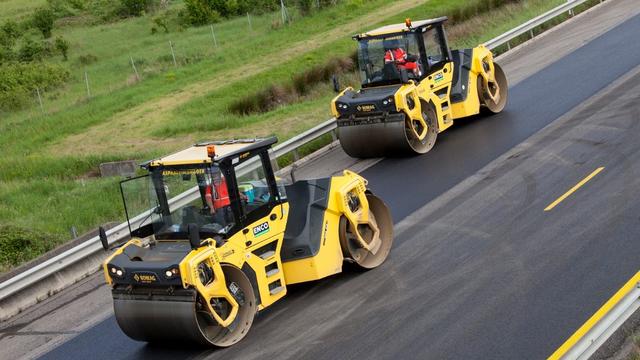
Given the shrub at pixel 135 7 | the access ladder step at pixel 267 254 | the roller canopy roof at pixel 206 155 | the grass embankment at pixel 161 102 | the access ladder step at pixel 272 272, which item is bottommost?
the grass embankment at pixel 161 102

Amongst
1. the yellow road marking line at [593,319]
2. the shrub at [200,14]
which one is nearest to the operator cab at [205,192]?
the yellow road marking line at [593,319]

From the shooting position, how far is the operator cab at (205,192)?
11.4 m

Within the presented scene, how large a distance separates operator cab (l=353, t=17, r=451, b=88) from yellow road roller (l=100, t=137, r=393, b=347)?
6286 mm

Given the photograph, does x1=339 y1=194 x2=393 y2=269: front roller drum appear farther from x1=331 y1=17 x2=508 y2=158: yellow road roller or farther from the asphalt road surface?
x1=331 y1=17 x2=508 y2=158: yellow road roller

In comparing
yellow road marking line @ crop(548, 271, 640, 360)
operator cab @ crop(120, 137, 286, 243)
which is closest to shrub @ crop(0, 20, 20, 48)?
operator cab @ crop(120, 137, 286, 243)

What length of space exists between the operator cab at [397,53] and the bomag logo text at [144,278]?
349 inches

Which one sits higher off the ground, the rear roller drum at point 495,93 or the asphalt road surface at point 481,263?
the rear roller drum at point 495,93

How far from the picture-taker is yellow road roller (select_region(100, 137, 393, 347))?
35.7ft

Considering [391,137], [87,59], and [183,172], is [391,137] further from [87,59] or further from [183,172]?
[87,59]

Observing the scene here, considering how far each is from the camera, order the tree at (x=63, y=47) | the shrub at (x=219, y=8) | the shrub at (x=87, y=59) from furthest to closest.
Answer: the shrub at (x=219, y=8)
the tree at (x=63, y=47)
the shrub at (x=87, y=59)

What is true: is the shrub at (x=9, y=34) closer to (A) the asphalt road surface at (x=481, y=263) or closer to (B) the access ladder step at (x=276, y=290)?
(A) the asphalt road surface at (x=481, y=263)

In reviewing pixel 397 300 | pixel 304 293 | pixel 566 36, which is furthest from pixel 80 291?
pixel 566 36

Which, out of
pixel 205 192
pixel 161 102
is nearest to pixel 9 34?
pixel 161 102

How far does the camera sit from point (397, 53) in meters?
18.8
